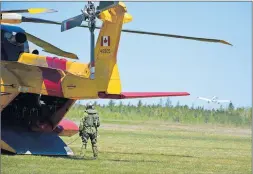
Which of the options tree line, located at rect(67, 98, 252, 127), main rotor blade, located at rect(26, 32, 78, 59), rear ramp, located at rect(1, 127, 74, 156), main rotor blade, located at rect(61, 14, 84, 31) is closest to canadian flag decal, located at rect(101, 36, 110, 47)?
main rotor blade, located at rect(61, 14, 84, 31)

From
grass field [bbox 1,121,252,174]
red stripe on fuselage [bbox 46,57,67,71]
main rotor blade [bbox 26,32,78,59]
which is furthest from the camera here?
main rotor blade [bbox 26,32,78,59]

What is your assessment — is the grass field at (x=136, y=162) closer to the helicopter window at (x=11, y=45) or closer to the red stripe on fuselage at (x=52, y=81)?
the red stripe on fuselage at (x=52, y=81)

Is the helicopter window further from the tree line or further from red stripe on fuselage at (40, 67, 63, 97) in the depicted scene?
the tree line

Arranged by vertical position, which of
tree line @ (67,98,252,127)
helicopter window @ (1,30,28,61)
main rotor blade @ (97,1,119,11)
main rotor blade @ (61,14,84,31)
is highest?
main rotor blade @ (97,1,119,11)

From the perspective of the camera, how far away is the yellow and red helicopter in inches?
718

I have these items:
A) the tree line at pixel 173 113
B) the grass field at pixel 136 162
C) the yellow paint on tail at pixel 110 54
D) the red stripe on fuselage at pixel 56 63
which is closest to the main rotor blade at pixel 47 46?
the red stripe on fuselage at pixel 56 63

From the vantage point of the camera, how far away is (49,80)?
1981 centimetres

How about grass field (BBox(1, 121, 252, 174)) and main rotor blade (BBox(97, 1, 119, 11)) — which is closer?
main rotor blade (BBox(97, 1, 119, 11))

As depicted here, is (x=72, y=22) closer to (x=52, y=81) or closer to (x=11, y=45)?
(x=52, y=81)

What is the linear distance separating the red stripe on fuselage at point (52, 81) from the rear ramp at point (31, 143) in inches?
75.3

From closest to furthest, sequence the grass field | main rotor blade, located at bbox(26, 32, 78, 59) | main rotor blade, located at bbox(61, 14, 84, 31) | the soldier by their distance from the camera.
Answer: the grass field < main rotor blade, located at bbox(61, 14, 84, 31) < the soldier < main rotor blade, located at bbox(26, 32, 78, 59)

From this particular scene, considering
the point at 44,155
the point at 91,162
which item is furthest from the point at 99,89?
the point at 44,155

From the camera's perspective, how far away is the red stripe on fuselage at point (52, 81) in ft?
64.3

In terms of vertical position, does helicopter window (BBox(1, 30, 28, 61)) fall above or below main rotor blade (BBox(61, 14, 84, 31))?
below
